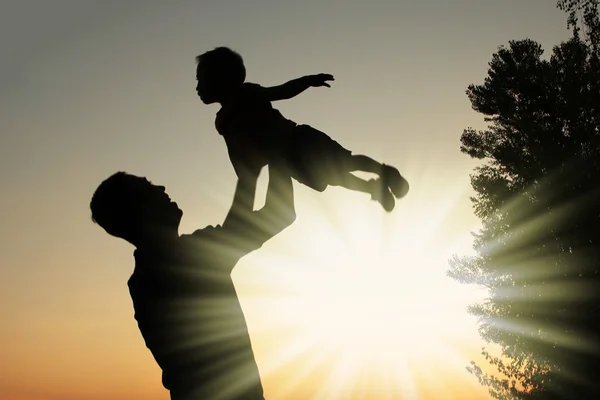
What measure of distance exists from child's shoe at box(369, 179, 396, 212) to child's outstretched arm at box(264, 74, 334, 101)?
0.81m

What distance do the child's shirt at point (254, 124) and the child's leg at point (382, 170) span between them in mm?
496

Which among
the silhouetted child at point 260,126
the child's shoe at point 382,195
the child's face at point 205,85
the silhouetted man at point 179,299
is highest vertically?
the child's face at point 205,85

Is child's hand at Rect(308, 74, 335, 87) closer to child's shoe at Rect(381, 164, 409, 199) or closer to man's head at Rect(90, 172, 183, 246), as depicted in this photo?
child's shoe at Rect(381, 164, 409, 199)

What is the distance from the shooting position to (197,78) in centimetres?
407

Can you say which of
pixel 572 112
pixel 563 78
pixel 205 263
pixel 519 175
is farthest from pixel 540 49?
pixel 205 263

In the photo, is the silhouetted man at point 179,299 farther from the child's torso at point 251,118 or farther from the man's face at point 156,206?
the child's torso at point 251,118

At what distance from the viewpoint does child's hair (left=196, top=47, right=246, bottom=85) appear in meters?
4.00

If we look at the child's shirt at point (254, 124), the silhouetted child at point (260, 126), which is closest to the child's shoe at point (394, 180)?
the silhouetted child at point (260, 126)

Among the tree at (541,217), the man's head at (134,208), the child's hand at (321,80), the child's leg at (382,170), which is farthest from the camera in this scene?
the tree at (541,217)

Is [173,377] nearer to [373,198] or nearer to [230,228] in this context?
[230,228]

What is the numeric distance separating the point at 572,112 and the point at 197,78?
15650 mm

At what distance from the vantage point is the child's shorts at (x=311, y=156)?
3.99 metres

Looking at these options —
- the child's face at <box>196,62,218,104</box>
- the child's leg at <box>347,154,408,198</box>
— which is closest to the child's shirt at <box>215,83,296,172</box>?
the child's face at <box>196,62,218,104</box>

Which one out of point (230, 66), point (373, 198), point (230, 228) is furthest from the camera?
point (373, 198)
